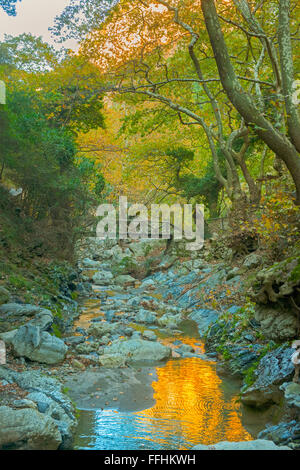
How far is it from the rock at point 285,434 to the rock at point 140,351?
3.44 metres

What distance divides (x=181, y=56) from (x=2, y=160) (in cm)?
710

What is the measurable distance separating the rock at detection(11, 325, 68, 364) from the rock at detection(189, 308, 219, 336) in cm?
389

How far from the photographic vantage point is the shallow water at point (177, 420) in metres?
4.34

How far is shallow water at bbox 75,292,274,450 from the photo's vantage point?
4340mm

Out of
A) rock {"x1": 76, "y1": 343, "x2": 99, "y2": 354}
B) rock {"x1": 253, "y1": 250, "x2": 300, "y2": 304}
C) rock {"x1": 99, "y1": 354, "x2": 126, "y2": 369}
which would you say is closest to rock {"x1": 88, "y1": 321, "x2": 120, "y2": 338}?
rock {"x1": 76, "y1": 343, "x2": 99, "y2": 354}

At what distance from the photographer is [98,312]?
11695 millimetres

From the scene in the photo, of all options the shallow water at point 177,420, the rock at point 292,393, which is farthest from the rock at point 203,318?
the rock at point 292,393

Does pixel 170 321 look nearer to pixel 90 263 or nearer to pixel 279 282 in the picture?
pixel 279 282

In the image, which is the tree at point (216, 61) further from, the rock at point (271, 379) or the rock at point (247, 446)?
the rock at point (247, 446)

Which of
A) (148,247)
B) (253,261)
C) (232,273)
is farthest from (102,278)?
(253,261)

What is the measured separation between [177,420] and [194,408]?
0.48 m

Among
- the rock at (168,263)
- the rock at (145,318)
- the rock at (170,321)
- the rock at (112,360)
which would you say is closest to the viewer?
the rock at (112,360)

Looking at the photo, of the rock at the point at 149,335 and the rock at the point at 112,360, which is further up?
the rock at the point at 112,360
